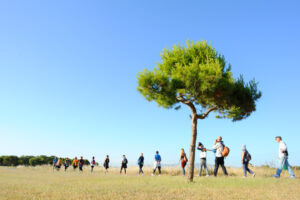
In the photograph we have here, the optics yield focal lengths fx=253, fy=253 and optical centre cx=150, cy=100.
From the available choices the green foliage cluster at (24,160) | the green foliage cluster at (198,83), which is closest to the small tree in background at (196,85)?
the green foliage cluster at (198,83)

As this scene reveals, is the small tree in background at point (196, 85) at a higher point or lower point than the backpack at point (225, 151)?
higher

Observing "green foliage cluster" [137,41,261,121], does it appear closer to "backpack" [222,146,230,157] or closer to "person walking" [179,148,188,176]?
"backpack" [222,146,230,157]

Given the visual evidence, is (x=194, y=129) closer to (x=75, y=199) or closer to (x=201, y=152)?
(x=201, y=152)

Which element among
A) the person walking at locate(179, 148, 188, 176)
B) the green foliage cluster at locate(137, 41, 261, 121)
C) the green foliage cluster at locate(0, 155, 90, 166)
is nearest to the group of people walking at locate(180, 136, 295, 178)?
the person walking at locate(179, 148, 188, 176)

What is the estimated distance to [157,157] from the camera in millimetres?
22359

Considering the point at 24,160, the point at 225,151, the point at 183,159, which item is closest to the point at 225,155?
the point at 225,151

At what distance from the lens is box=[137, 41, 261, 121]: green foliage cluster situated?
1445 cm

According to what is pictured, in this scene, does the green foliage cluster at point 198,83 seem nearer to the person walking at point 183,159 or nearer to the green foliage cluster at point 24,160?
the person walking at point 183,159

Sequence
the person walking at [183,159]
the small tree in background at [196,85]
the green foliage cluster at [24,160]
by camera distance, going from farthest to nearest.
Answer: the green foliage cluster at [24,160]
the person walking at [183,159]
the small tree in background at [196,85]

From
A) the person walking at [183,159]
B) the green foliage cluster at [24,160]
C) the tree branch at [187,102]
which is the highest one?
the tree branch at [187,102]

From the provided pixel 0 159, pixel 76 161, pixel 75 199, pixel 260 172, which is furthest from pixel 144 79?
pixel 0 159

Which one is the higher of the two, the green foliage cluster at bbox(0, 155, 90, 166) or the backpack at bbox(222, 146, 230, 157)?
the backpack at bbox(222, 146, 230, 157)

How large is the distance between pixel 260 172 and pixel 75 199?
18.1m

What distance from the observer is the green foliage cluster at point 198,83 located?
14.5 meters
